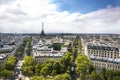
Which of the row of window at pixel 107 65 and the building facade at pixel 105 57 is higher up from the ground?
the building facade at pixel 105 57

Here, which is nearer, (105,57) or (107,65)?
(107,65)

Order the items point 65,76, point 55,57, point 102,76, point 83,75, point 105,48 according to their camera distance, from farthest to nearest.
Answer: point 105,48 < point 55,57 < point 83,75 < point 102,76 < point 65,76

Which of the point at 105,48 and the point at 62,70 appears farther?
the point at 105,48

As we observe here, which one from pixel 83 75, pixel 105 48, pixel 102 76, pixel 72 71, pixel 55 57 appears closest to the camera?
pixel 102 76

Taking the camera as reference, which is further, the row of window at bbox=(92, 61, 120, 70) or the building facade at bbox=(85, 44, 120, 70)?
the building facade at bbox=(85, 44, 120, 70)

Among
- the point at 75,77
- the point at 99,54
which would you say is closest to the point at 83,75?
the point at 75,77

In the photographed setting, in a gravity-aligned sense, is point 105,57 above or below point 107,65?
above

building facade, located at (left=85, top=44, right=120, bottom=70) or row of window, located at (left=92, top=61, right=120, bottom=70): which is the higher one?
building facade, located at (left=85, top=44, right=120, bottom=70)

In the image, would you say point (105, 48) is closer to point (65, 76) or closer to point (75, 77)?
point (75, 77)

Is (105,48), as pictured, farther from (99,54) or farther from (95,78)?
(95,78)

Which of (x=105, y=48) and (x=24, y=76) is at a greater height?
(x=105, y=48)

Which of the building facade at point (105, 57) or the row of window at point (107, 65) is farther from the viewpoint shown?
the building facade at point (105, 57)
